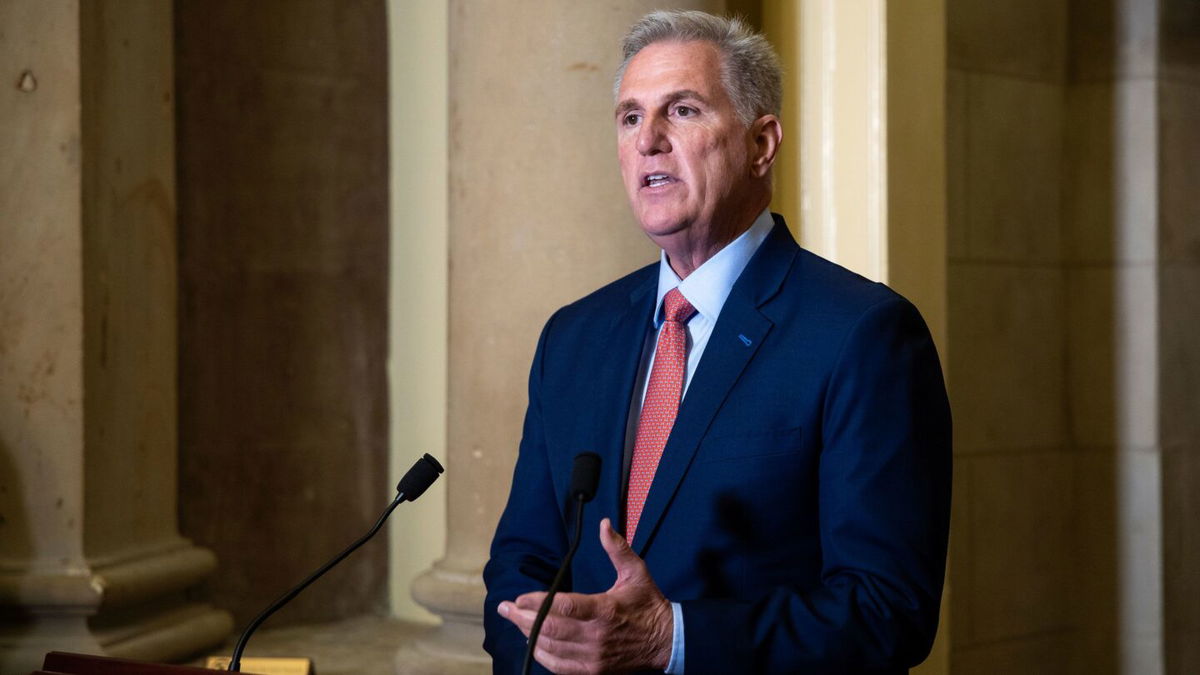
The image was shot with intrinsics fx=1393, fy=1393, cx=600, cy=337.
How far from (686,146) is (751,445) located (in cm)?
49

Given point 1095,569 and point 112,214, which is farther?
point 1095,569

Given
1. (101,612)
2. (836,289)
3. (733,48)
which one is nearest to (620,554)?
(836,289)

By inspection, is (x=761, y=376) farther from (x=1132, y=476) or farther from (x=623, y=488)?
(x=1132, y=476)

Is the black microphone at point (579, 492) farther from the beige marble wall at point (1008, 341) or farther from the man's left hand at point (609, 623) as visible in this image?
the beige marble wall at point (1008, 341)

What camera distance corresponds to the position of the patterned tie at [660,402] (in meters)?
2.07

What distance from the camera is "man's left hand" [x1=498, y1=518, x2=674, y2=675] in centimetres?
174

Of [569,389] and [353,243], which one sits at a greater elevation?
[353,243]

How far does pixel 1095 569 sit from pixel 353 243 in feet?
7.95

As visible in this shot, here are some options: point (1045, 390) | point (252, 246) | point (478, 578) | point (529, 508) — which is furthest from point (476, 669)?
point (1045, 390)

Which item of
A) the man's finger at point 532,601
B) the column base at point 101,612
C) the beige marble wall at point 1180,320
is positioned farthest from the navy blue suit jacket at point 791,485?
the beige marble wall at point 1180,320

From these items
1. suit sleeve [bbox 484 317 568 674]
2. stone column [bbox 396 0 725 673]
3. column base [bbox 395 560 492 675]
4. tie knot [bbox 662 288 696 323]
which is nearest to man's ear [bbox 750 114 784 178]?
tie knot [bbox 662 288 696 323]

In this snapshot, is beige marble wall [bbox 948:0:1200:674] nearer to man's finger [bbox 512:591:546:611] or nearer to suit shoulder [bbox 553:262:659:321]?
suit shoulder [bbox 553:262:659:321]

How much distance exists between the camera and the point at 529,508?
2.24 meters

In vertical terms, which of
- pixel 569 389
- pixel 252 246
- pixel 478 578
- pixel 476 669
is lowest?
pixel 476 669
